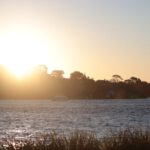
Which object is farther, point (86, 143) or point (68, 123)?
point (68, 123)

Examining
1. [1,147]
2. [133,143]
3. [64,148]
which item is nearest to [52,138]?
[64,148]

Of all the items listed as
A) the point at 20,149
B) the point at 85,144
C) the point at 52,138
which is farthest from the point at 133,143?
the point at 20,149

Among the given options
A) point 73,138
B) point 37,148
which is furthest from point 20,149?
point 73,138

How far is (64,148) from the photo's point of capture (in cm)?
2106

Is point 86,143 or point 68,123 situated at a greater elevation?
point 68,123

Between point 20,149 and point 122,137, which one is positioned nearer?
point 20,149

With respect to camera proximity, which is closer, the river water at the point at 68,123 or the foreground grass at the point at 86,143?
the foreground grass at the point at 86,143

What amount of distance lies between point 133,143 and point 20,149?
480 cm

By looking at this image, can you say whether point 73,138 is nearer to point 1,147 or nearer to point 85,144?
point 85,144

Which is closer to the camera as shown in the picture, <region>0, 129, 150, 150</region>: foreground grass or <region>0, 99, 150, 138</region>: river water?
<region>0, 129, 150, 150</region>: foreground grass

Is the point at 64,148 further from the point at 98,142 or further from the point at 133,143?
the point at 133,143

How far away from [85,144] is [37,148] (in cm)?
209

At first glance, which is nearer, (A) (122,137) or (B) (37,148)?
(B) (37,148)

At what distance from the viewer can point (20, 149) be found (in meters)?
20.6
